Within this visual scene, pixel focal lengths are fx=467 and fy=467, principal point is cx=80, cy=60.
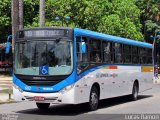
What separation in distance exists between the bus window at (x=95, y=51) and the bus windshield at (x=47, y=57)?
5.86 feet

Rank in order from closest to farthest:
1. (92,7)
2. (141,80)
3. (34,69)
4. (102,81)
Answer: (34,69)
(102,81)
(141,80)
(92,7)

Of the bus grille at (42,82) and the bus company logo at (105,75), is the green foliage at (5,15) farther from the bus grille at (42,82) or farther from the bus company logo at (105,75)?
the bus grille at (42,82)

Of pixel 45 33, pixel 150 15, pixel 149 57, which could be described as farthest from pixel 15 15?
pixel 150 15

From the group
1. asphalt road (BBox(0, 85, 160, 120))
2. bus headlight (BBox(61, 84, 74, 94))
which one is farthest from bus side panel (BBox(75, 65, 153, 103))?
asphalt road (BBox(0, 85, 160, 120))

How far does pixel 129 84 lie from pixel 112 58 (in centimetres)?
297

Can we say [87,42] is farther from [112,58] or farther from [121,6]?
[121,6]

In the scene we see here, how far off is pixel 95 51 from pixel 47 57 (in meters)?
2.62

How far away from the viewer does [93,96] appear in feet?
59.8

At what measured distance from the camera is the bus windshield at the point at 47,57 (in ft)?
54.8

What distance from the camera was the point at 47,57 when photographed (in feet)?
55.3

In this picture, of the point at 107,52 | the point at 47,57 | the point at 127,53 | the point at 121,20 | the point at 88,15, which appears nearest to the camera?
the point at 47,57

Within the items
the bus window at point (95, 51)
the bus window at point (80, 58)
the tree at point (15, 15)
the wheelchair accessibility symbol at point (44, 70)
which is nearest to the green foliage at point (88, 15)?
the tree at point (15, 15)

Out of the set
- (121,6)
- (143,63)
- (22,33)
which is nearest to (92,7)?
(121,6)

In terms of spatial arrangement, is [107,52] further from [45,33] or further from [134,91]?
[134,91]
